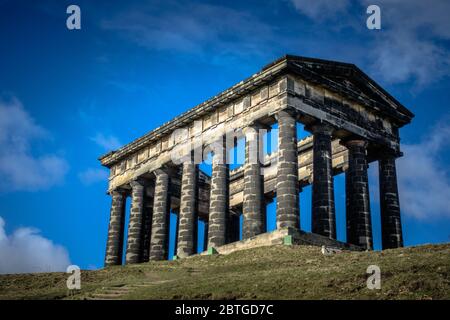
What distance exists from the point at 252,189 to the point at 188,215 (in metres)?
6.41

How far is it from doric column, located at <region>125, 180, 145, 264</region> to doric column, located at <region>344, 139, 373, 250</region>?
53.8ft

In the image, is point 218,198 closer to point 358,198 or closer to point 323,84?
point 358,198

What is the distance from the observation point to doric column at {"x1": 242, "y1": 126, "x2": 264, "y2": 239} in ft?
112

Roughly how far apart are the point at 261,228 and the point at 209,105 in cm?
1006

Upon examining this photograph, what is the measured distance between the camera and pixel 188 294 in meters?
18.4

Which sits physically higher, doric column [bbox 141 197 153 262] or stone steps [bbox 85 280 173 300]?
doric column [bbox 141 197 153 262]

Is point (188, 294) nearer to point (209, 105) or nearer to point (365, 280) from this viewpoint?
point (365, 280)

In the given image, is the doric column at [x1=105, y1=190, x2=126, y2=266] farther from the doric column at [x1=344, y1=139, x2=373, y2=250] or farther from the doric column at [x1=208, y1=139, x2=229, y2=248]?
the doric column at [x1=344, y1=139, x2=373, y2=250]

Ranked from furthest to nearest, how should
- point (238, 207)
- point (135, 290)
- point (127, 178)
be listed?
point (238, 207) < point (127, 178) < point (135, 290)

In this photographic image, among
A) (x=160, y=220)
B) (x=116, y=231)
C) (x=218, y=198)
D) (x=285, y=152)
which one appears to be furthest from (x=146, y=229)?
(x=285, y=152)

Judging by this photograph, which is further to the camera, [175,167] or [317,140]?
[175,167]

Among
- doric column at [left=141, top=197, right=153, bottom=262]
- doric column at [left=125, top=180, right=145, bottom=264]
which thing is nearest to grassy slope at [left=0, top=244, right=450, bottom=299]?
doric column at [left=125, top=180, right=145, bottom=264]

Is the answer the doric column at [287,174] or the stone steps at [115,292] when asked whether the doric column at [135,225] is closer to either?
the doric column at [287,174]
